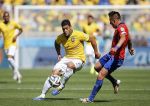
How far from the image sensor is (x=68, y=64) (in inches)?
607

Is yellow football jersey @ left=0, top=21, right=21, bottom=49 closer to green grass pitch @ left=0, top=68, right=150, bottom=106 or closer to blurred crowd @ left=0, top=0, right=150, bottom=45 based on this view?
green grass pitch @ left=0, top=68, right=150, bottom=106

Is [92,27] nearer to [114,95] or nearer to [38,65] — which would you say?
[38,65]

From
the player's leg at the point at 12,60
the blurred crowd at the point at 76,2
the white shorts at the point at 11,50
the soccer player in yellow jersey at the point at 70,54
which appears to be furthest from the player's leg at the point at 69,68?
the blurred crowd at the point at 76,2

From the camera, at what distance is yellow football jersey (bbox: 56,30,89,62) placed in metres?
15.5

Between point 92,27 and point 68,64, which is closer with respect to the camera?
point 68,64

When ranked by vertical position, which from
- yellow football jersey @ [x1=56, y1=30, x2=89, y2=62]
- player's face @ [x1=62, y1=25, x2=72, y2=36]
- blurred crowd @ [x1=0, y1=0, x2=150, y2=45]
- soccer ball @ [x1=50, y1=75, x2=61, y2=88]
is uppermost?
player's face @ [x1=62, y1=25, x2=72, y2=36]

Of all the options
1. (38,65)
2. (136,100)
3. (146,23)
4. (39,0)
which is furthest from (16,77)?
(39,0)

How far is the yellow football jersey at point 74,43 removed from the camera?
15500 mm

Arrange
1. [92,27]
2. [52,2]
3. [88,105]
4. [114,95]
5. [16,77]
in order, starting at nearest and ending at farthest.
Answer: [88,105] < [114,95] < [16,77] < [92,27] < [52,2]

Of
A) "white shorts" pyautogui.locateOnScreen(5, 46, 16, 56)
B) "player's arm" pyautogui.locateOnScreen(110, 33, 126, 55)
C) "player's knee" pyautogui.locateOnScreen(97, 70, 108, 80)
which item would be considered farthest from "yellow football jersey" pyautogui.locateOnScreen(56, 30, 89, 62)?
"white shorts" pyautogui.locateOnScreen(5, 46, 16, 56)

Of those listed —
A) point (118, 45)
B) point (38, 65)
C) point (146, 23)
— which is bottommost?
point (38, 65)

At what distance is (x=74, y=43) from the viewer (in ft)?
51.0

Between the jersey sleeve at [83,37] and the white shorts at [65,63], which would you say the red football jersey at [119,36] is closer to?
the jersey sleeve at [83,37]

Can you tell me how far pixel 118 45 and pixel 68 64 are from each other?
1853mm
